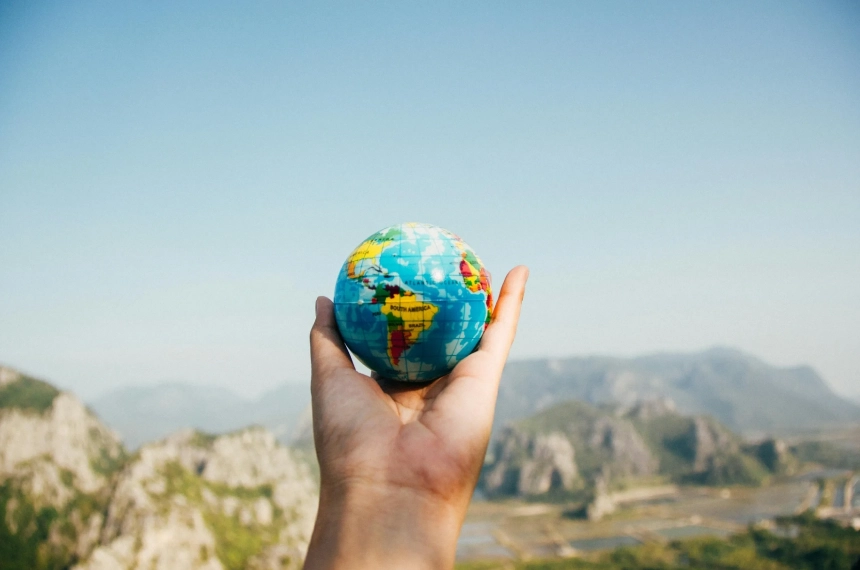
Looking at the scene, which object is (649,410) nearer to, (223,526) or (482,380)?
(223,526)

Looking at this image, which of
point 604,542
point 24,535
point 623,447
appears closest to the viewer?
point 24,535

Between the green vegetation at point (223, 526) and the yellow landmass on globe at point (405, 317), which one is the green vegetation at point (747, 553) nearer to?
the green vegetation at point (223, 526)

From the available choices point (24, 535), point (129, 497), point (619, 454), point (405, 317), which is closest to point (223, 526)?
point (129, 497)

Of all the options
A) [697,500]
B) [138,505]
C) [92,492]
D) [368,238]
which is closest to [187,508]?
[138,505]

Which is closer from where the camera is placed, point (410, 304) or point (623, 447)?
point (410, 304)

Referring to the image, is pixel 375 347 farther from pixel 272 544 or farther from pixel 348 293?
pixel 272 544

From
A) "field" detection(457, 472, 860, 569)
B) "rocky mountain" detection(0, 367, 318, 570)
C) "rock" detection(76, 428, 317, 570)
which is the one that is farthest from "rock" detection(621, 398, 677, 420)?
"rock" detection(76, 428, 317, 570)
